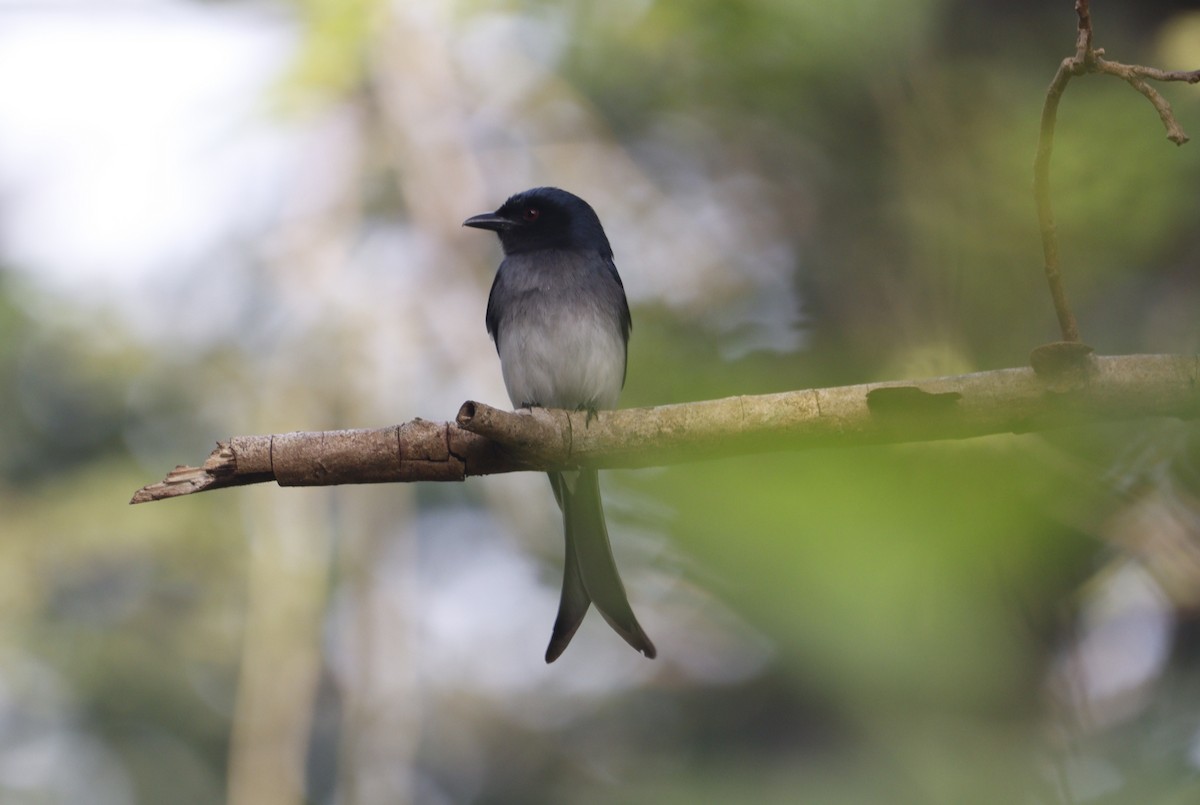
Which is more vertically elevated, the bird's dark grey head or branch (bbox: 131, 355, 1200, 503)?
the bird's dark grey head

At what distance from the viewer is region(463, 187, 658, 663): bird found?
4.11 meters

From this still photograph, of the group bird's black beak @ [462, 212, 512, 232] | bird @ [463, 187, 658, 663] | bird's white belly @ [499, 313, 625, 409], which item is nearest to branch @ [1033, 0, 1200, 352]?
bird @ [463, 187, 658, 663]

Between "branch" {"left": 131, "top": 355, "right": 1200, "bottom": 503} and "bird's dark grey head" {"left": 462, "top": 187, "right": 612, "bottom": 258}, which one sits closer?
"branch" {"left": 131, "top": 355, "right": 1200, "bottom": 503}

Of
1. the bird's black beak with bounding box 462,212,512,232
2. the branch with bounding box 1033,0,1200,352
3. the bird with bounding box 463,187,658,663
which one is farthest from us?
the bird's black beak with bounding box 462,212,512,232

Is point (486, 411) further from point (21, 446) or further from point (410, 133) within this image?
point (21, 446)

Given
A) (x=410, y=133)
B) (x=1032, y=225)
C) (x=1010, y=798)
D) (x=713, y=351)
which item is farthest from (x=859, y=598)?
(x=410, y=133)

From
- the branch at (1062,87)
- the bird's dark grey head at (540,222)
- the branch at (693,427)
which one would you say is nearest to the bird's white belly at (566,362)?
the bird's dark grey head at (540,222)

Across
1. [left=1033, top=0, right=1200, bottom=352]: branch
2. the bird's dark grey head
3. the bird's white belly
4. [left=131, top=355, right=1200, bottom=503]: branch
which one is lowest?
[left=131, top=355, right=1200, bottom=503]: branch

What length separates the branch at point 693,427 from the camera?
6.97 ft

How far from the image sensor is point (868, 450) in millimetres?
1119

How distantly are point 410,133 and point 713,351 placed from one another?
16.6 ft

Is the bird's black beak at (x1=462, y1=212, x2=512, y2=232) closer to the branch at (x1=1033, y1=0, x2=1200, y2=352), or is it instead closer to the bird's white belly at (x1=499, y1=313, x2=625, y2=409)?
the bird's white belly at (x1=499, y1=313, x2=625, y2=409)

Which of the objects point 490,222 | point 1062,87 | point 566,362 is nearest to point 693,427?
point 1062,87

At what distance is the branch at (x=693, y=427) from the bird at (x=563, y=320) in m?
1.12
